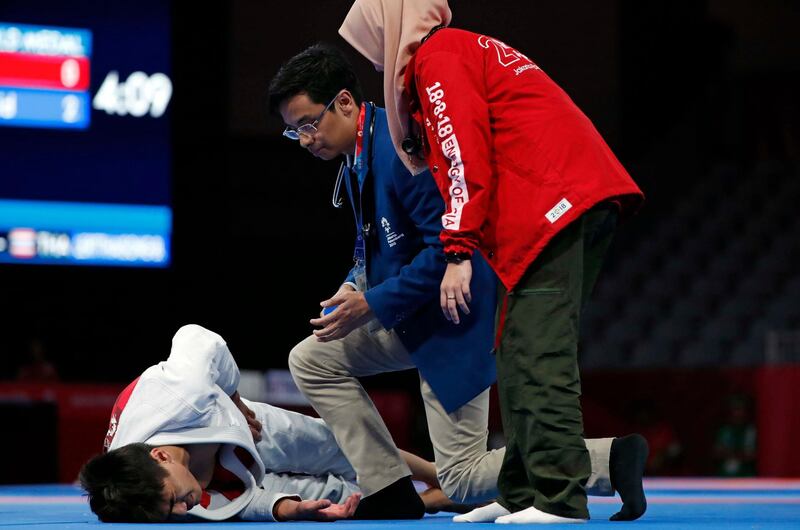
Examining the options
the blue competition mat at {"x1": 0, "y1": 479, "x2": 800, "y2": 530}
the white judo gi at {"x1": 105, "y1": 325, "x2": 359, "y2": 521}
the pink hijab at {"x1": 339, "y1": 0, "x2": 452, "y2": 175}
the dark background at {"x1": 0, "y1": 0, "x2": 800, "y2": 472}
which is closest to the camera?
the blue competition mat at {"x1": 0, "y1": 479, "x2": 800, "y2": 530}

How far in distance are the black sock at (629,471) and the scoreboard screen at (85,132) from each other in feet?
20.5

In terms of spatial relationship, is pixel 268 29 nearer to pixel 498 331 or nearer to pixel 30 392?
pixel 30 392

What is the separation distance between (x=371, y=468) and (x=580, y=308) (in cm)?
94

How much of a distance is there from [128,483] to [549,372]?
1098 mm

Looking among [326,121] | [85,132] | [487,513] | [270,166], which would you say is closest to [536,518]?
[487,513]

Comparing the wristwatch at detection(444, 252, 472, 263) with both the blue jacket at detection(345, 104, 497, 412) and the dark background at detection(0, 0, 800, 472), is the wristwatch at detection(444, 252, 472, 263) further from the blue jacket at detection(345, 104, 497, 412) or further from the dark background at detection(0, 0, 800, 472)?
the dark background at detection(0, 0, 800, 472)

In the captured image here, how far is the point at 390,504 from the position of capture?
3.45 metres

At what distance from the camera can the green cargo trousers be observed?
2688mm

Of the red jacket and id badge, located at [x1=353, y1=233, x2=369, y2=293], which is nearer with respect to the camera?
the red jacket

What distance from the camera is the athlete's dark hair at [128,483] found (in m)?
3.02

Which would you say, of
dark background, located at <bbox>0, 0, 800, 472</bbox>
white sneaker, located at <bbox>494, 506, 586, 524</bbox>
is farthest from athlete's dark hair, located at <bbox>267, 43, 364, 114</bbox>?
dark background, located at <bbox>0, 0, 800, 472</bbox>

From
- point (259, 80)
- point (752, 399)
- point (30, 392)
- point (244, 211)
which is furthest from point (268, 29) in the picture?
point (752, 399)

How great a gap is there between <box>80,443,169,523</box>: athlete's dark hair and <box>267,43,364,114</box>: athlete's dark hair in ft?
3.43

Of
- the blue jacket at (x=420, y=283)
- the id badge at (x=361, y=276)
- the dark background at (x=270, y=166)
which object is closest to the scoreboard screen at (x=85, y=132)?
the dark background at (x=270, y=166)
